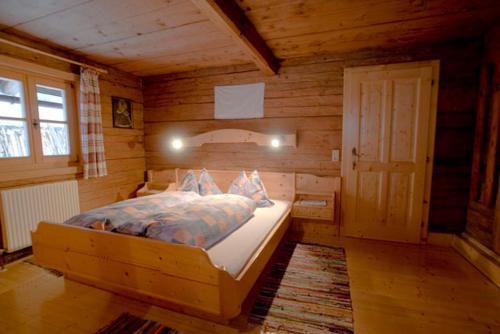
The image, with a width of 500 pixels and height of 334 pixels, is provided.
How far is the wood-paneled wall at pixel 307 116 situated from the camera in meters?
2.67

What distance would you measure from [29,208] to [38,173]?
0.38 m

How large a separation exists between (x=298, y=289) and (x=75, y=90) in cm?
333

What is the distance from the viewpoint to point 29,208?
2.50 meters

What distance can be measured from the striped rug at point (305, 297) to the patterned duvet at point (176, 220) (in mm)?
584

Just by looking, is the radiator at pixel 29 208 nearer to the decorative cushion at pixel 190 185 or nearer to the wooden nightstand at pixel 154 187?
the wooden nightstand at pixel 154 187

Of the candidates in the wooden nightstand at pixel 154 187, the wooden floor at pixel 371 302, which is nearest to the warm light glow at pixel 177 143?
the wooden nightstand at pixel 154 187

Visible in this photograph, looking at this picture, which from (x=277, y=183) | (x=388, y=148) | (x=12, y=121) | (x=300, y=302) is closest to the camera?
(x=300, y=302)

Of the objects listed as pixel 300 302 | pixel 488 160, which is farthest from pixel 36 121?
pixel 488 160

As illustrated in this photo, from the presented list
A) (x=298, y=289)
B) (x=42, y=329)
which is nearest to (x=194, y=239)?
(x=298, y=289)

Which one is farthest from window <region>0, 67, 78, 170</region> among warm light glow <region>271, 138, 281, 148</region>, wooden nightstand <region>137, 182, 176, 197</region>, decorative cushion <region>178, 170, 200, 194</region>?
warm light glow <region>271, 138, 281, 148</region>

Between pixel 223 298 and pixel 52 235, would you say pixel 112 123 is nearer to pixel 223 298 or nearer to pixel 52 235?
pixel 52 235

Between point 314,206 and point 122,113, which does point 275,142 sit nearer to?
point 314,206

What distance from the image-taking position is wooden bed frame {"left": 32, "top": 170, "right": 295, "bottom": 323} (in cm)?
144

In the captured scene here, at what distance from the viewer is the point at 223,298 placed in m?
1.42
